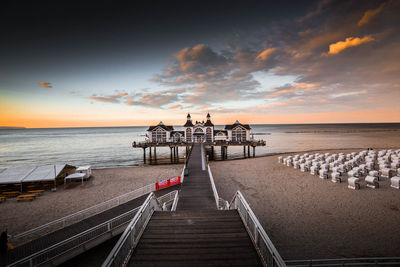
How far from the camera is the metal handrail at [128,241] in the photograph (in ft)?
11.9

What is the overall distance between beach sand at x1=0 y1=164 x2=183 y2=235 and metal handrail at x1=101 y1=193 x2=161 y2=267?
1105 cm

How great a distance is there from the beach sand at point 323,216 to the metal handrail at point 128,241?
277 inches

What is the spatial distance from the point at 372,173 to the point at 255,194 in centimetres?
1159

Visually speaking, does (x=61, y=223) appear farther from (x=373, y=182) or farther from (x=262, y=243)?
(x=373, y=182)

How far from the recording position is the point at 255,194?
15531 millimetres

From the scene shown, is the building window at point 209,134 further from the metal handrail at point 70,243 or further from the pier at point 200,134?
the metal handrail at point 70,243

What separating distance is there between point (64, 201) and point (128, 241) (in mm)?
14895

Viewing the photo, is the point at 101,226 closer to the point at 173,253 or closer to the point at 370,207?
the point at 173,253

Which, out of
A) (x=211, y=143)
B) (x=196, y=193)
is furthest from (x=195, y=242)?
(x=211, y=143)

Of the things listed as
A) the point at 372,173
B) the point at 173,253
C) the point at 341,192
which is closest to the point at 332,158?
the point at 372,173

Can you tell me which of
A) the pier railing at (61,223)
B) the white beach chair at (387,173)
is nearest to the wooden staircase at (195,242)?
the pier railing at (61,223)

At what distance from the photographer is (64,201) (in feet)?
49.5

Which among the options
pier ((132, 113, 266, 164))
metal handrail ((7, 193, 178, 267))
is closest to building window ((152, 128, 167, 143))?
pier ((132, 113, 266, 164))

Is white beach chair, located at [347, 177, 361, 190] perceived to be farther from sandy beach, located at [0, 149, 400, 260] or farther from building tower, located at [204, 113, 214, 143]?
building tower, located at [204, 113, 214, 143]
